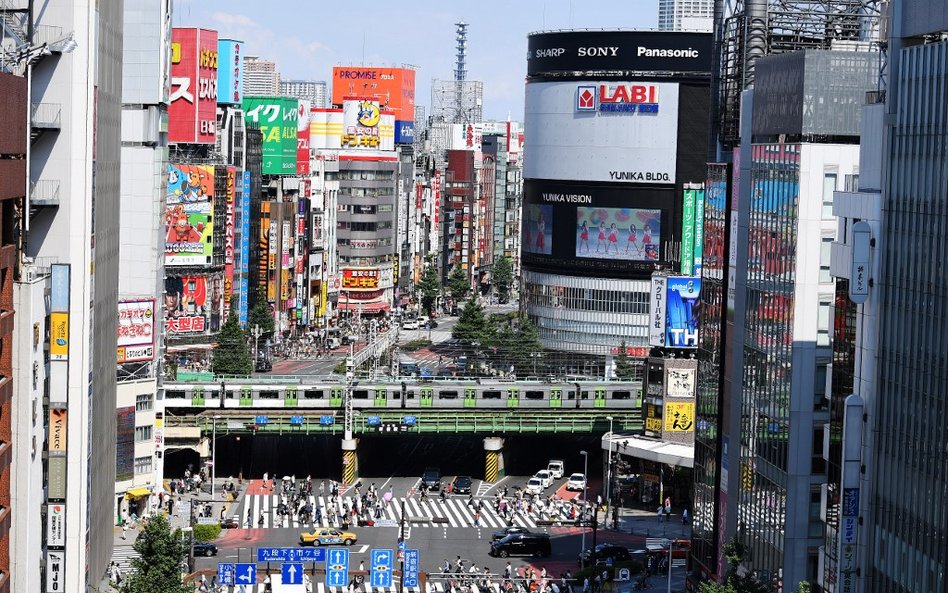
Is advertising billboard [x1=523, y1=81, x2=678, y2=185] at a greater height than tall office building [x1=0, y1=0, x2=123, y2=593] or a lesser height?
greater

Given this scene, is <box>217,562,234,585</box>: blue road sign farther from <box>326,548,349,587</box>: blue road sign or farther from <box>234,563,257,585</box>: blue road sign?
<box>326,548,349,587</box>: blue road sign

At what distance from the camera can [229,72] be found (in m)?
148

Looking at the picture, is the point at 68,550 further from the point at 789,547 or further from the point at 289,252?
the point at 289,252

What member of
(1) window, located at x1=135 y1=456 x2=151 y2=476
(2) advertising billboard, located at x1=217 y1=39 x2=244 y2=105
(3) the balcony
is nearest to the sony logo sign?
(2) advertising billboard, located at x1=217 y1=39 x2=244 y2=105

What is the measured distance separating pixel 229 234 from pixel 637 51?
34423mm

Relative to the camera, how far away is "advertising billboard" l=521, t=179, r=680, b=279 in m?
155

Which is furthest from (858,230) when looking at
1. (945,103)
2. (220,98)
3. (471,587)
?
(220,98)

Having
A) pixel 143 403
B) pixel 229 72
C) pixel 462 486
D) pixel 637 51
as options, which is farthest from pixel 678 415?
pixel 229 72

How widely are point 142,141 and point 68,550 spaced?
42354mm

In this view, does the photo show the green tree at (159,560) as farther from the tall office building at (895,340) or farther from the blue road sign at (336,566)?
the tall office building at (895,340)

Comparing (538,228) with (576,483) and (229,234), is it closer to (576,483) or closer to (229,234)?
(229,234)

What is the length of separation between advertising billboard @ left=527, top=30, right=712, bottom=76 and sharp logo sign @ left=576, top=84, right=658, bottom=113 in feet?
4.53

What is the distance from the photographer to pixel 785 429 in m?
67.3

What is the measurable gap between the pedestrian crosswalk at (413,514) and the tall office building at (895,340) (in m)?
41.6
